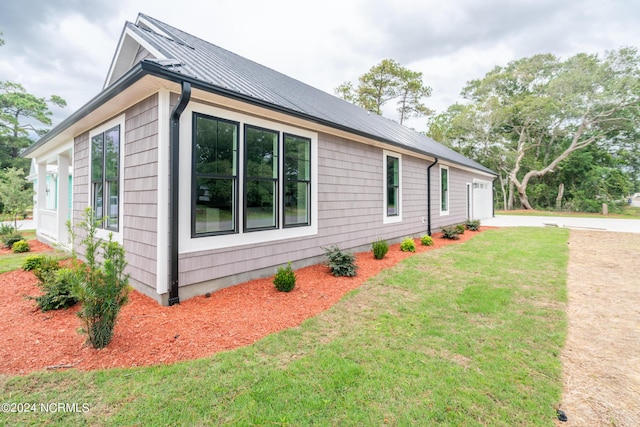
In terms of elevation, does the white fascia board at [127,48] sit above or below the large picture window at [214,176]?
above

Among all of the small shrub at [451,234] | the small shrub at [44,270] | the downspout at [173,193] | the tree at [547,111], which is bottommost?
the small shrub at [44,270]

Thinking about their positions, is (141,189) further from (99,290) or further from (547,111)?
(547,111)

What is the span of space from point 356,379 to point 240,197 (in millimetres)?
3098

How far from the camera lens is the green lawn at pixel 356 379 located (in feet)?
6.22

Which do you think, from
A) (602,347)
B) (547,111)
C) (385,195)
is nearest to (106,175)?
(385,195)

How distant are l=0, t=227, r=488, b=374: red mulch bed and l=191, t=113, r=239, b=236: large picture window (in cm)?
105

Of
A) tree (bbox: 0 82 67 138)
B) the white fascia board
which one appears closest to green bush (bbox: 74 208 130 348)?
the white fascia board

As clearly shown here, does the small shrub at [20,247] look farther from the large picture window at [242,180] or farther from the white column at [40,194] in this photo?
the large picture window at [242,180]

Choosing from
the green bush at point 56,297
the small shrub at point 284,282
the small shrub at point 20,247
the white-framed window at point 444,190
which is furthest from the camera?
the white-framed window at point 444,190

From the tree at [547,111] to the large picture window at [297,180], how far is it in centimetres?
2271

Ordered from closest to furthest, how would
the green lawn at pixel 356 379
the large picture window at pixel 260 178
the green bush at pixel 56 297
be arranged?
the green lawn at pixel 356 379 < the green bush at pixel 56 297 < the large picture window at pixel 260 178

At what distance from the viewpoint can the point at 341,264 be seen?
17.7 feet

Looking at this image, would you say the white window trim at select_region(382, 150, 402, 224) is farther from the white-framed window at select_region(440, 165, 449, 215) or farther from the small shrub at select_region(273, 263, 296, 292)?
the small shrub at select_region(273, 263, 296, 292)

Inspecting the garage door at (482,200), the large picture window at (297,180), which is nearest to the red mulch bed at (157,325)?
the large picture window at (297,180)
